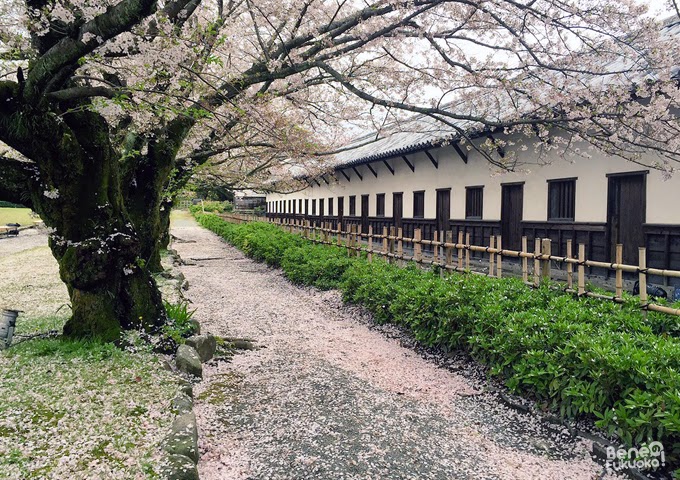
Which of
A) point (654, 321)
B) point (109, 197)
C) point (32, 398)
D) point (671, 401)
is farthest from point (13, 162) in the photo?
point (654, 321)

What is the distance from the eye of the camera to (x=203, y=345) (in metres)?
5.59

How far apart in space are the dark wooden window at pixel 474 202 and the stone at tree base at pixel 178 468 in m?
11.4

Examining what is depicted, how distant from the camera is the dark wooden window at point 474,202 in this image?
12900 mm

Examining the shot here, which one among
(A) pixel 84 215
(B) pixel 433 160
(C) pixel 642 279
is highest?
(B) pixel 433 160

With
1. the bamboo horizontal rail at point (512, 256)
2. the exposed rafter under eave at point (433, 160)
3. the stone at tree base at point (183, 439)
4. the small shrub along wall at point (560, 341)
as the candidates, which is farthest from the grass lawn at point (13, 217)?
the stone at tree base at point (183, 439)

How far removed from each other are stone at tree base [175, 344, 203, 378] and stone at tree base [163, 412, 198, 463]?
1.39 m

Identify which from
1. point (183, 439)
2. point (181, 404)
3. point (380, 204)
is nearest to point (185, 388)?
point (181, 404)

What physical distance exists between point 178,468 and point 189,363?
2163 millimetres

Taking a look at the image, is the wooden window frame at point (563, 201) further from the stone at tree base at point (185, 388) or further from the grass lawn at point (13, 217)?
the grass lawn at point (13, 217)

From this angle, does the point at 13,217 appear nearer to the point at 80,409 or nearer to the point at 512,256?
the point at 512,256

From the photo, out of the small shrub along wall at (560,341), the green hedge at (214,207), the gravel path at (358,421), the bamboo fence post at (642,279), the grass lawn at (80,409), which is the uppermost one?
the green hedge at (214,207)

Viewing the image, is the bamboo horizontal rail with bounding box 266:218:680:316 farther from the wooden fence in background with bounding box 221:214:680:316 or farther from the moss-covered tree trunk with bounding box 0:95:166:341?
the moss-covered tree trunk with bounding box 0:95:166:341

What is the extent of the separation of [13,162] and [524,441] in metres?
5.91

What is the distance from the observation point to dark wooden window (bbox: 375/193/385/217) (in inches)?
735
